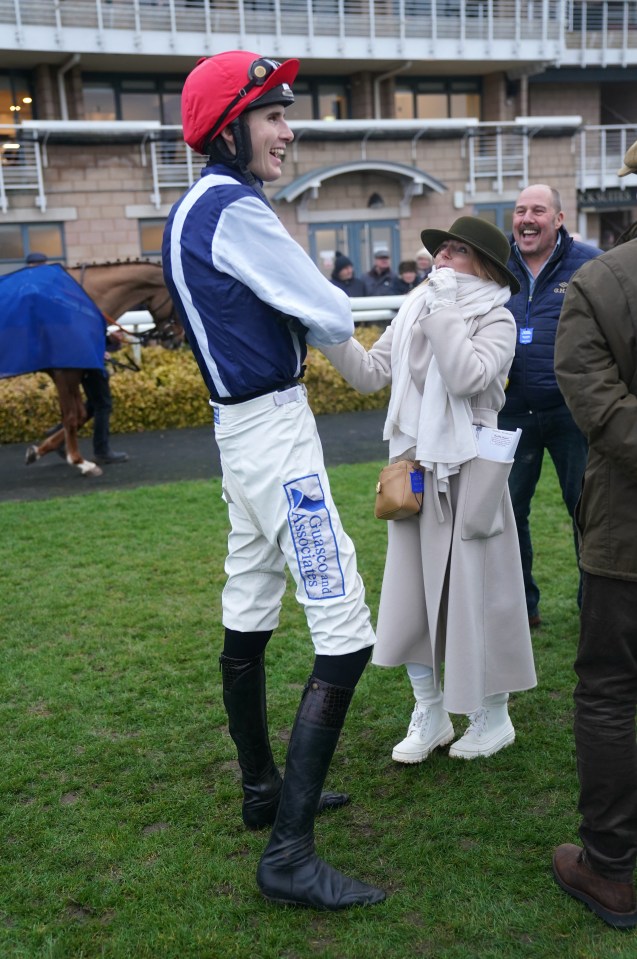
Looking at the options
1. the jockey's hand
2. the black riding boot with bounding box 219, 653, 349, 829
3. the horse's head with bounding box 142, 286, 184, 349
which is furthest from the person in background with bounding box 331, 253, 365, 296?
the black riding boot with bounding box 219, 653, 349, 829

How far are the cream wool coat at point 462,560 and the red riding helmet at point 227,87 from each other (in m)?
0.78

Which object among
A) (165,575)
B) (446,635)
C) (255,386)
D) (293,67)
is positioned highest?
(293,67)

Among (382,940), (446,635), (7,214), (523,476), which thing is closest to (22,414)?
(523,476)

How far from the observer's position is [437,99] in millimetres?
27781

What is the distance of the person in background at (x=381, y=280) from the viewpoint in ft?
46.3

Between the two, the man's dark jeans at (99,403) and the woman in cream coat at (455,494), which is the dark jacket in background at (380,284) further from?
the woman in cream coat at (455,494)

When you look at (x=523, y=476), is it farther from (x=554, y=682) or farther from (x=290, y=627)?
(x=290, y=627)

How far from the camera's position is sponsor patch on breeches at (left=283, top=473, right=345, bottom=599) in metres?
2.65

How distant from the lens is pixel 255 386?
8.68ft

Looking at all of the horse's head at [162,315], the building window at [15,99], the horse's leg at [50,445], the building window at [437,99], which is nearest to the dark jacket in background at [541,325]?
the horse's head at [162,315]

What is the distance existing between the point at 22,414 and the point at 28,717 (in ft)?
21.6

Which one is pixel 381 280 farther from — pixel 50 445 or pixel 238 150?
pixel 238 150

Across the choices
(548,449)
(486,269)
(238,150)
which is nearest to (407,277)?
(548,449)

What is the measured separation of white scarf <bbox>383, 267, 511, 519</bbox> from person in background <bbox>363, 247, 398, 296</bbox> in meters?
10.9
